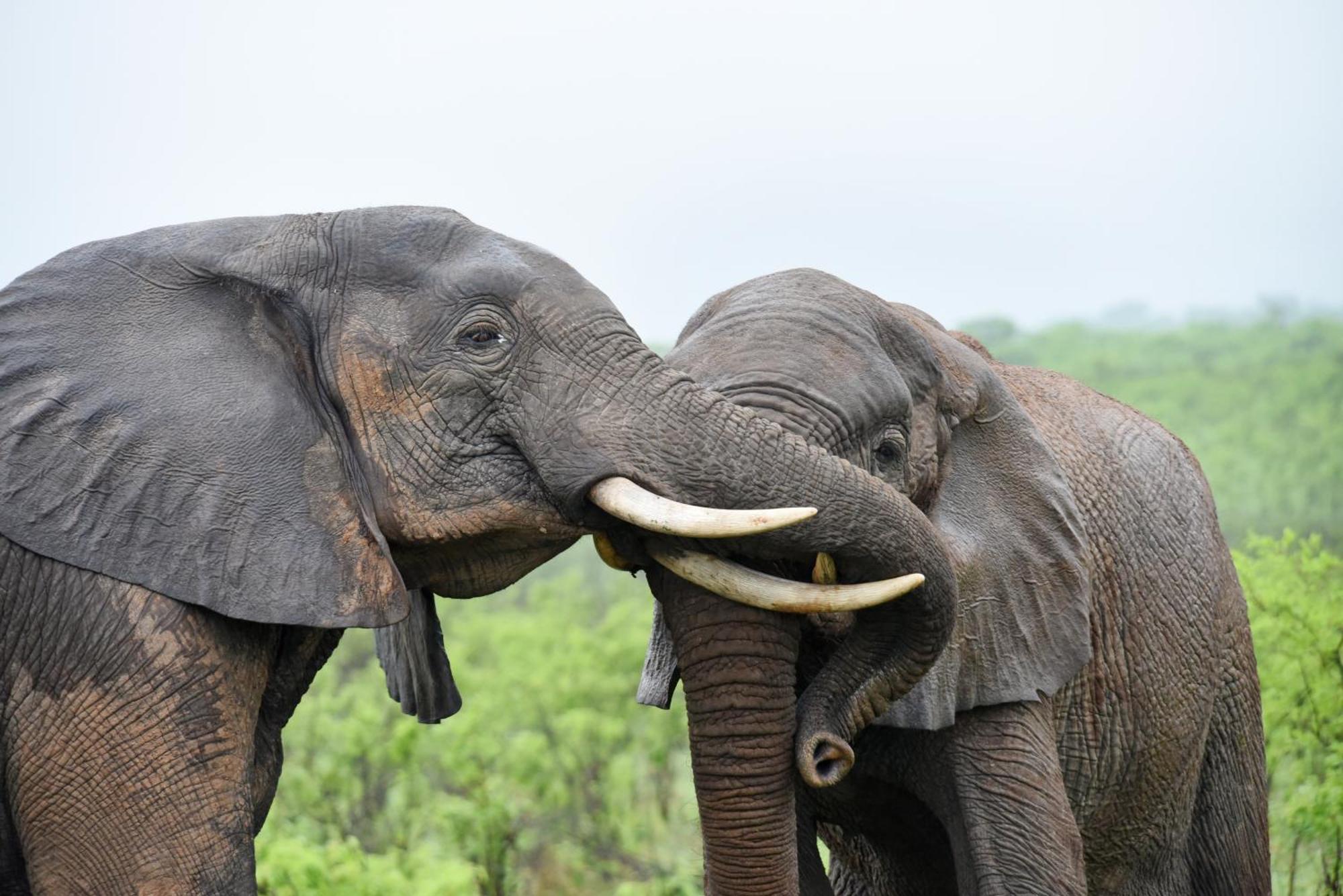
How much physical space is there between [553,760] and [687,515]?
8004 mm

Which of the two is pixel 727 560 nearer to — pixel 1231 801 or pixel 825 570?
pixel 825 570

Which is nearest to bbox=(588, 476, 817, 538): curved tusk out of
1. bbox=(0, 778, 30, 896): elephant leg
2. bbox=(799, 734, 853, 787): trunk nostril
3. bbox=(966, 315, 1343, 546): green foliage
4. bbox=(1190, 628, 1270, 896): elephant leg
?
bbox=(799, 734, 853, 787): trunk nostril

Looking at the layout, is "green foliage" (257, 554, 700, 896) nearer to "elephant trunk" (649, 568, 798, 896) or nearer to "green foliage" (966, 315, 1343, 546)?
"elephant trunk" (649, 568, 798, 896)

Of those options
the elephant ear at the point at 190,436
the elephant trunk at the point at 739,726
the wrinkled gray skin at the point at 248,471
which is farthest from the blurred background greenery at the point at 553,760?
the elephant ear at the point at 190,436

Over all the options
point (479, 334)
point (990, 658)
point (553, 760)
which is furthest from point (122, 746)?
point (553, 760)

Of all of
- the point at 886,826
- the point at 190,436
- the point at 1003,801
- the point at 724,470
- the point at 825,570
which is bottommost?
the point at 886,826

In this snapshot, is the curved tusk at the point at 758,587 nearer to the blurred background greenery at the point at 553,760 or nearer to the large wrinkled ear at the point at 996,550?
the large wrinkled ear at the point at 996,550

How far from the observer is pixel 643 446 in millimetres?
4262

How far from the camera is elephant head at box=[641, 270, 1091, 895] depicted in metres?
4.50

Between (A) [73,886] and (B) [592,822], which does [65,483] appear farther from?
(B) [592,822]

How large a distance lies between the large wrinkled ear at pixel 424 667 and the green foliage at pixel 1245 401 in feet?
27.9

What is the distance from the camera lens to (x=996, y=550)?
17.0 feet

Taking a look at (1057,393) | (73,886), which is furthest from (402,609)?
(1057,393)

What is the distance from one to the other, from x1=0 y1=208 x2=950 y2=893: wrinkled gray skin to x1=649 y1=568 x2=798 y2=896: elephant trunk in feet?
0.74
